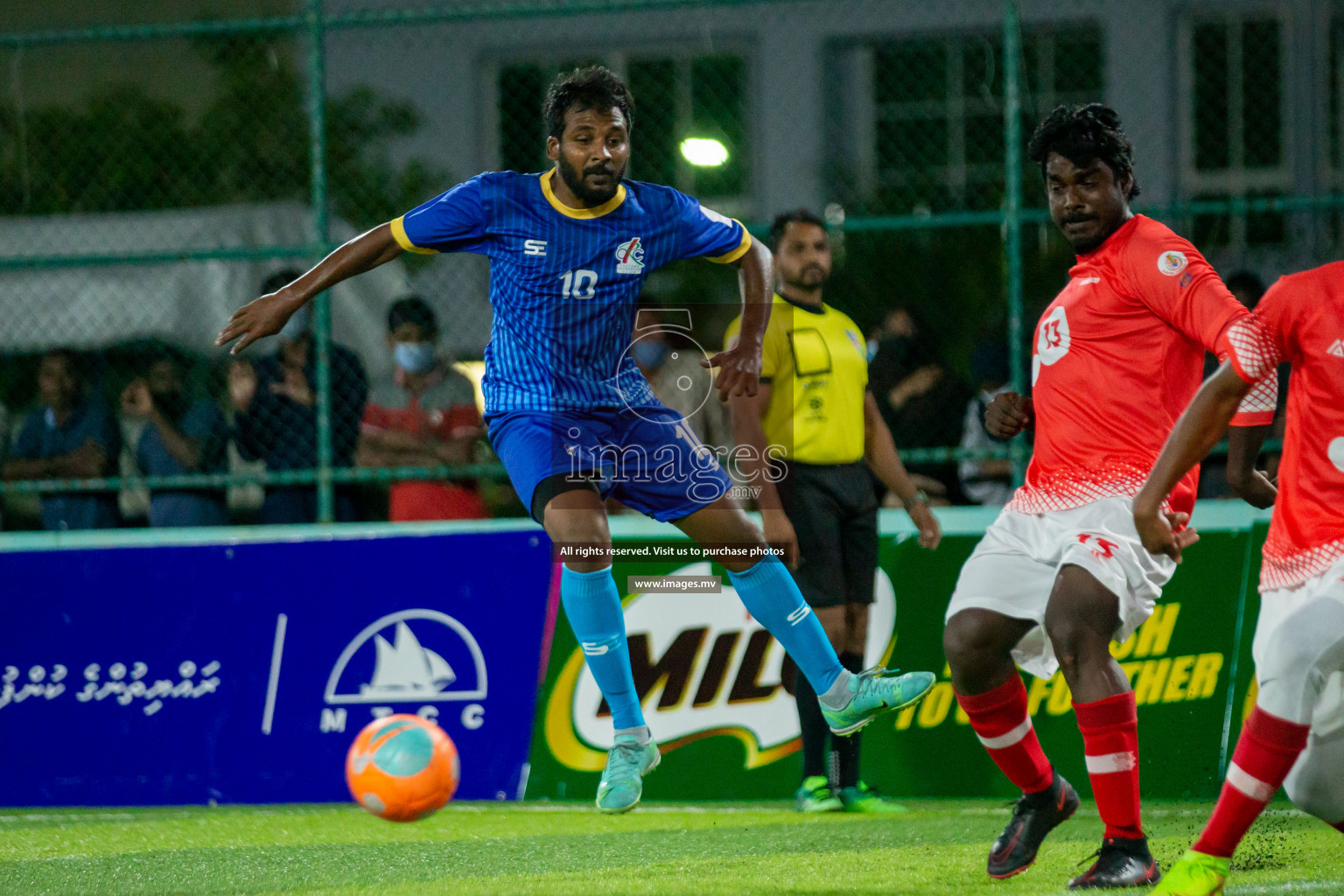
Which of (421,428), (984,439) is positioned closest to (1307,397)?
(984,439)

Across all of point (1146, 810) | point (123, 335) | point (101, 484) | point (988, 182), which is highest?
point (988, 182)

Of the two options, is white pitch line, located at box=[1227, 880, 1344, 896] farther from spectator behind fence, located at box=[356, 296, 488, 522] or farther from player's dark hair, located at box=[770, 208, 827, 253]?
spectator behind fence, located at box=[356, 296, 488, 522]

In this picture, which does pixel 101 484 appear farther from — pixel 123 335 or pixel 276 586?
pixel 123 335

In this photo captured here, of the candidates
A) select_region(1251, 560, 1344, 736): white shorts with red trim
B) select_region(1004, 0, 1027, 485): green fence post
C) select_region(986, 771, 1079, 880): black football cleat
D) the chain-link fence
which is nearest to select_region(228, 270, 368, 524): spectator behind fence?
the chain-link fence

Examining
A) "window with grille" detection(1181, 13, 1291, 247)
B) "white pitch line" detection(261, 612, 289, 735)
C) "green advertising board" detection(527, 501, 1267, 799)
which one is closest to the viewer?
"green advertising board" detection(527, 501, 1267, 799)

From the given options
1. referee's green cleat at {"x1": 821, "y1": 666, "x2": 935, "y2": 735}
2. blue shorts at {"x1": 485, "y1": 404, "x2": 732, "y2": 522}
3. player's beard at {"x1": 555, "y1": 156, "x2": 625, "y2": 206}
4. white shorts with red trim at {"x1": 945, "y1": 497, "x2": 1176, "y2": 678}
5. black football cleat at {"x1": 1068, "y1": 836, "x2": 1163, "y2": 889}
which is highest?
player's beard at {"x1": 555, "y1": 156, "x2": 625, "y2": 206}

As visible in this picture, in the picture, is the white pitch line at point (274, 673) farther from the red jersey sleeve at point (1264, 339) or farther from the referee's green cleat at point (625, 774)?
the red jersey sleeve at point (1264, 339)

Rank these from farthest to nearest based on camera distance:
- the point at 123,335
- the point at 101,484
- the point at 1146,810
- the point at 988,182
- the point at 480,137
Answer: the point at 480,137
the point at 988,182
the point at 123,335
the point at 101,484
the point at 1146,810

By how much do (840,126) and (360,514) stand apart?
912 centimetres

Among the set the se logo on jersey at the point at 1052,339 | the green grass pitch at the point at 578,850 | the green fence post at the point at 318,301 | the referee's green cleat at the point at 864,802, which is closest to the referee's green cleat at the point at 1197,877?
the green grass pitch at the point at 578,850

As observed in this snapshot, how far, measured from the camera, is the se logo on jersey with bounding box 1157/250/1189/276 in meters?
4.46

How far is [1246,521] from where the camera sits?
6812 millimetres

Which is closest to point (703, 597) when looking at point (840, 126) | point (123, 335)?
point (123, 335)

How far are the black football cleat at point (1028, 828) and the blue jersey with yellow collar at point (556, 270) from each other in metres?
1.84
